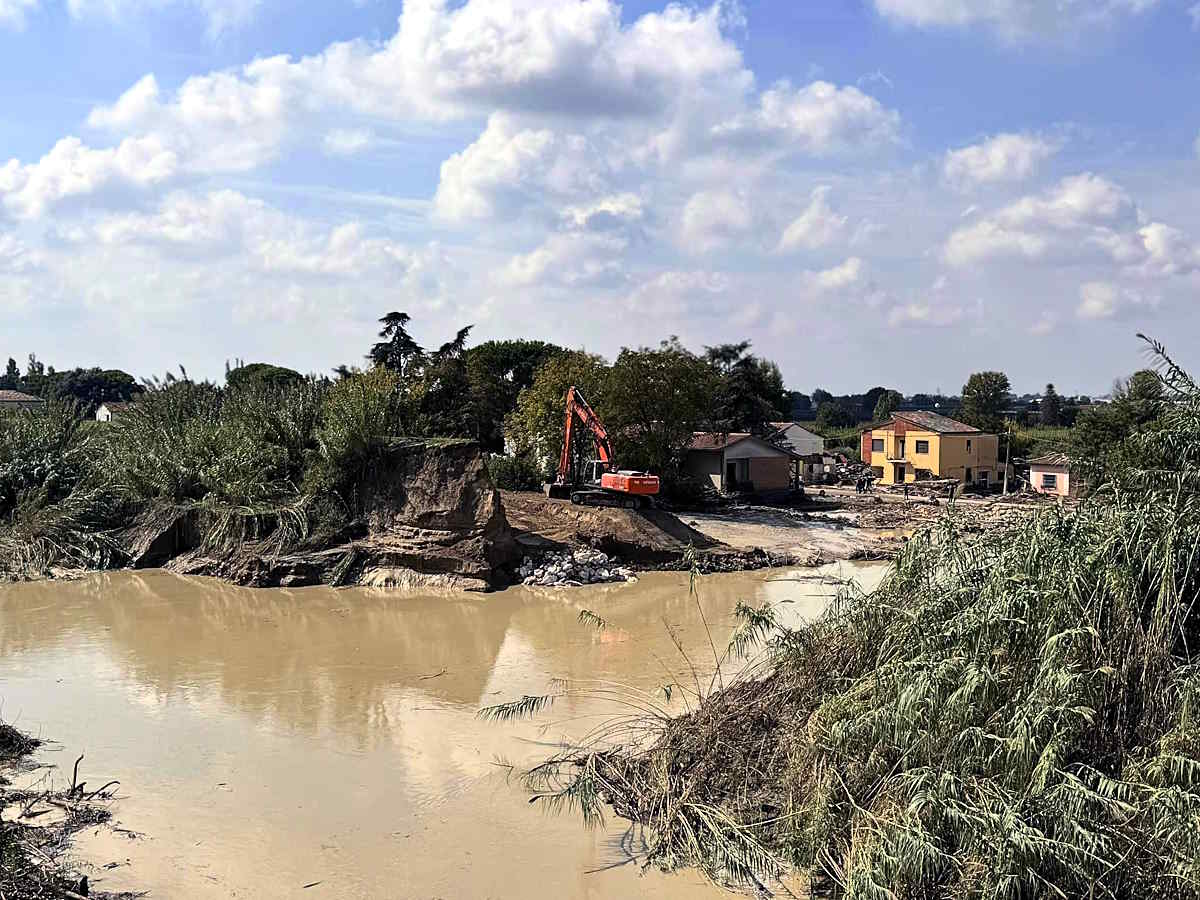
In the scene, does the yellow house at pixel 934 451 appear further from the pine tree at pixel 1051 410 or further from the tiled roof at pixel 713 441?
the pine tree at pixel 1051 410

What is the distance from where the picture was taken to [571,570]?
21266 mm

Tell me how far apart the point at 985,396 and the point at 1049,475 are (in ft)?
106

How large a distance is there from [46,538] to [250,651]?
1001 centimetres

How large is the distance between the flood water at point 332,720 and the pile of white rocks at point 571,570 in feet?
2.25

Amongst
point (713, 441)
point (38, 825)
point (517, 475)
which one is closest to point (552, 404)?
point (517, 475)

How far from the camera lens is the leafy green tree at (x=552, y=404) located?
105 ft

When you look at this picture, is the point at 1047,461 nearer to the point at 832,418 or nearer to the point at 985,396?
the point at 985,396

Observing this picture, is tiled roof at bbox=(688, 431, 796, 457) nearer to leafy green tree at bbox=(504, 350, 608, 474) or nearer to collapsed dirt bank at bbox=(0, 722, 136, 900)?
leafy green tree at bbox=(504, 350, 608, 474)

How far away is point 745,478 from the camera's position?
129 feet

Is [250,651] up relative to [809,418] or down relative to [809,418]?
down

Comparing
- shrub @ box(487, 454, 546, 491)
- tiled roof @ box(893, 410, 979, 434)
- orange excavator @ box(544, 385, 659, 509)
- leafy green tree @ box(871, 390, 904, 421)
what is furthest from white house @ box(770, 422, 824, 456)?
leafy green tree @ box(871, 390, 904, 421)

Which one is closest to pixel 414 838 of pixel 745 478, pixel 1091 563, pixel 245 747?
pixel 245 747

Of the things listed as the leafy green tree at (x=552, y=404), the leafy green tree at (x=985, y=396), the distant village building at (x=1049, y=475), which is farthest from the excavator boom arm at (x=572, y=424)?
the leafy green tree at (x=985, y=396)

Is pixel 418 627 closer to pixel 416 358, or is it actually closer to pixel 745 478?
pixel 745 478
